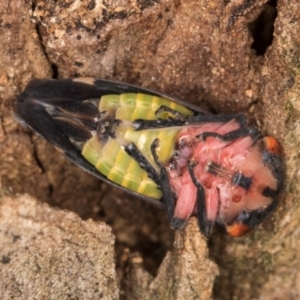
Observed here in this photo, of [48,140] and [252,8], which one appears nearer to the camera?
[252,8]

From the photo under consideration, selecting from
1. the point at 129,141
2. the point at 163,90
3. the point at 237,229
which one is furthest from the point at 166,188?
the point at 163,90

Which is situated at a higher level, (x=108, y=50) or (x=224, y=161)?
(x=108, y=50)

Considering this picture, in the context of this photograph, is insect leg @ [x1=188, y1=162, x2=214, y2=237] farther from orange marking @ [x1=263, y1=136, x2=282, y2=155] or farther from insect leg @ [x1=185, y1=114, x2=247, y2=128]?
orange marking @ [x1=263, y1=136, x2=282, y2=155]

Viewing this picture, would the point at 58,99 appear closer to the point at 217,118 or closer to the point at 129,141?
the point at 129,141

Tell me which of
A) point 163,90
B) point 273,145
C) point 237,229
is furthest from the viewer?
point 163,90

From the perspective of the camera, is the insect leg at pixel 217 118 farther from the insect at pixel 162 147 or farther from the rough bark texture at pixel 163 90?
the rough bark texture at pixel 163 90

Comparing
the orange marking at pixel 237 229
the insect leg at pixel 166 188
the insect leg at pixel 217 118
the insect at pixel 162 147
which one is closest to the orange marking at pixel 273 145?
the insect at pixel 162 147

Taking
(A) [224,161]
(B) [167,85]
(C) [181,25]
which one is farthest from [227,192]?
(C) [181,25]

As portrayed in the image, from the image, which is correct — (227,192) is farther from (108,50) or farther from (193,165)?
(108,50)
